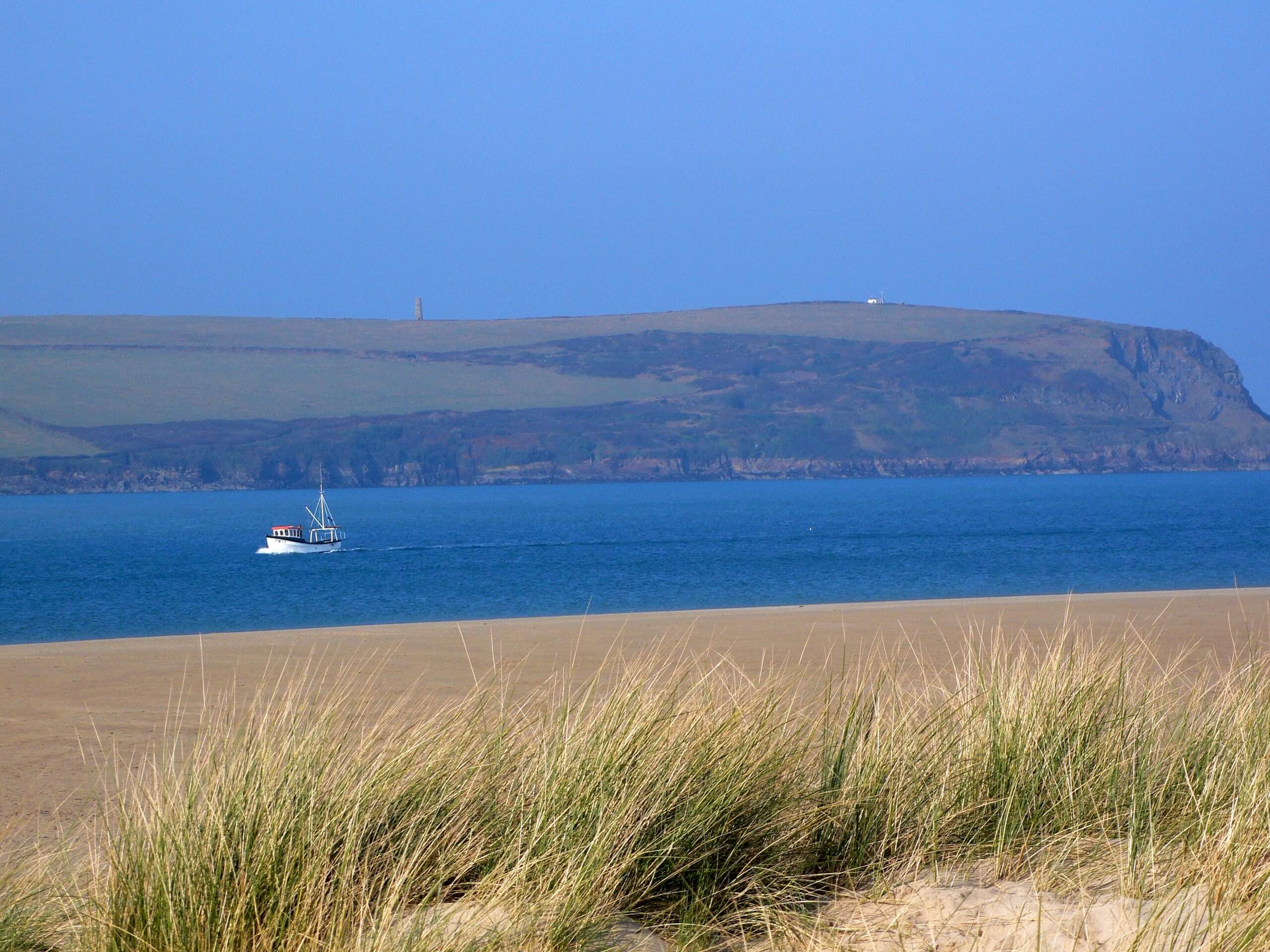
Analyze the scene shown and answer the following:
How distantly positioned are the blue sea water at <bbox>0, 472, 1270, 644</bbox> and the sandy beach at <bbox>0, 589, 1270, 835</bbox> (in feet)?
25.2

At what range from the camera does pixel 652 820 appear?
4012 mm

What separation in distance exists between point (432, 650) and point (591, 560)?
3476cm

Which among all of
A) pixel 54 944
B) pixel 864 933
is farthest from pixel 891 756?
pixel 54 944

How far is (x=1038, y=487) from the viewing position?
166 metres

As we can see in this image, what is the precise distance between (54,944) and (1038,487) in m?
171

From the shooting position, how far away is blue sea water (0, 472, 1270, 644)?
33.2 m

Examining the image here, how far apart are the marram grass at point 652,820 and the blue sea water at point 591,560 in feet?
77.8

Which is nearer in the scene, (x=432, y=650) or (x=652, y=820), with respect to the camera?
(x=652, y=820)

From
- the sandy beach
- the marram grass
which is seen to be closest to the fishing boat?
the sandy beach

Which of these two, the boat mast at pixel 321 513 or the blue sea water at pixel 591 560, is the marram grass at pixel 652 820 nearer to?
the blue sea water at pixel 591 560

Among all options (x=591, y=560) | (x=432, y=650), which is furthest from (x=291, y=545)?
(x=432, y=650)

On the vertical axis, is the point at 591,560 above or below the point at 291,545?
below

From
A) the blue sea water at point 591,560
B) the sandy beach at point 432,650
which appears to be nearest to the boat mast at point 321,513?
the blue sea water at point 591,560

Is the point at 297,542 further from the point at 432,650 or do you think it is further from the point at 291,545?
the point at 432,650
